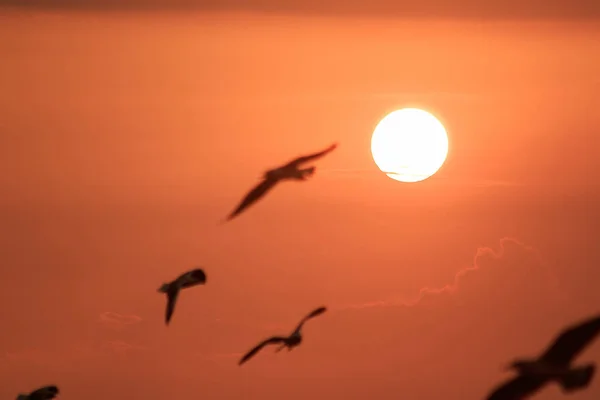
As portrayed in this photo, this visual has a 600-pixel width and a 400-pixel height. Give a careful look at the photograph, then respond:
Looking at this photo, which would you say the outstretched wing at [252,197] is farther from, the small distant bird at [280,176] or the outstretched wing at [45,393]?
the outstretched wing at [45,393]

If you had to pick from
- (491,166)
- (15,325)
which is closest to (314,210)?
(491,166)

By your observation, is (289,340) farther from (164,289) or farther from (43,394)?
(43,394)

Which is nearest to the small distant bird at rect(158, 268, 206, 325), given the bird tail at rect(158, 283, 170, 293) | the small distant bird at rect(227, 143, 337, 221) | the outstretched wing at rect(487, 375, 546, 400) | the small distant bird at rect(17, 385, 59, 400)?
the bird tail at rect(158, 283, 170, 293)

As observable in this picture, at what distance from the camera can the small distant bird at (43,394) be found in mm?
1550

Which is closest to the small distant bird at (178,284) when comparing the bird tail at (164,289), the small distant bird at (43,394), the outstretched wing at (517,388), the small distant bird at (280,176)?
the bird tail at (164,289)

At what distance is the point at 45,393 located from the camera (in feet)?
5.09

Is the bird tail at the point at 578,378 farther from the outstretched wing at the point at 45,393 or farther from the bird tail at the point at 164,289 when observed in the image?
the outstretched wing at the point at 45,393

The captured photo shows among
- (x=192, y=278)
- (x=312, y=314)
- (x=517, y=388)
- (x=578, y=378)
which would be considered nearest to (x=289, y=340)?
(x=312, y=314)

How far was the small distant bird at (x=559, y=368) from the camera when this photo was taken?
133cm

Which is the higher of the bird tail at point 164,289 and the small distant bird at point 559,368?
the bird tail at point 164,289

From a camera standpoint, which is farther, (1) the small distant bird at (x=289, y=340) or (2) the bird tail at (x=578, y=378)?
(1) the small distant bird at (x=289, y=340)

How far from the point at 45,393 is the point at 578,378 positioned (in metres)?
0.94

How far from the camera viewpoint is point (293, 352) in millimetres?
1594

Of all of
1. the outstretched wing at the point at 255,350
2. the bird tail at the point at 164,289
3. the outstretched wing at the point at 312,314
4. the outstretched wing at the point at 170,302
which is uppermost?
the bird tail at the point at 164,289
